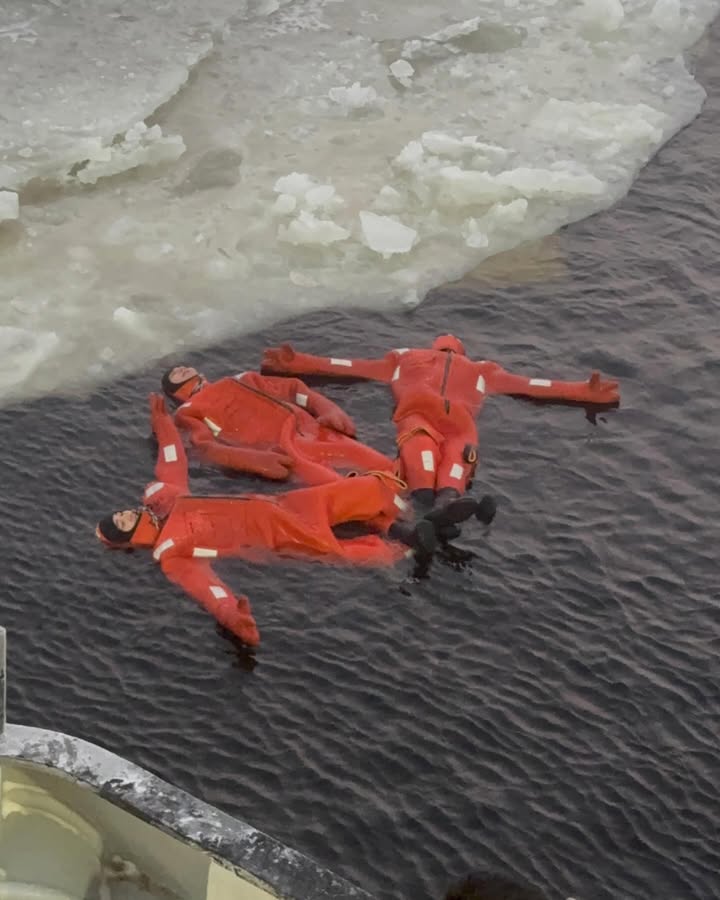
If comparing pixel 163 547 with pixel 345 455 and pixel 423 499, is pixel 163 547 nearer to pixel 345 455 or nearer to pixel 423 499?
pixel 345 455

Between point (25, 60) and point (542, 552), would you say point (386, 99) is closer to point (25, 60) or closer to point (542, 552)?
point (25, 60)

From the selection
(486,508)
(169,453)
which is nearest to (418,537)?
(486,508)

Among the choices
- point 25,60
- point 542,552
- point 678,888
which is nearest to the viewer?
point 678,888

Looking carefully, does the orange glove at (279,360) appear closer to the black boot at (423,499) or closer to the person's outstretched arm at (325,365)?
the person's outstretched arm at (325,365)

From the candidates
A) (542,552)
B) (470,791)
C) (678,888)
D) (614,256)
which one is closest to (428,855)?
(470,791)

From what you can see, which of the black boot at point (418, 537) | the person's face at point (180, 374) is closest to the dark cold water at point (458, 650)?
the black boot at point (418, 537)
